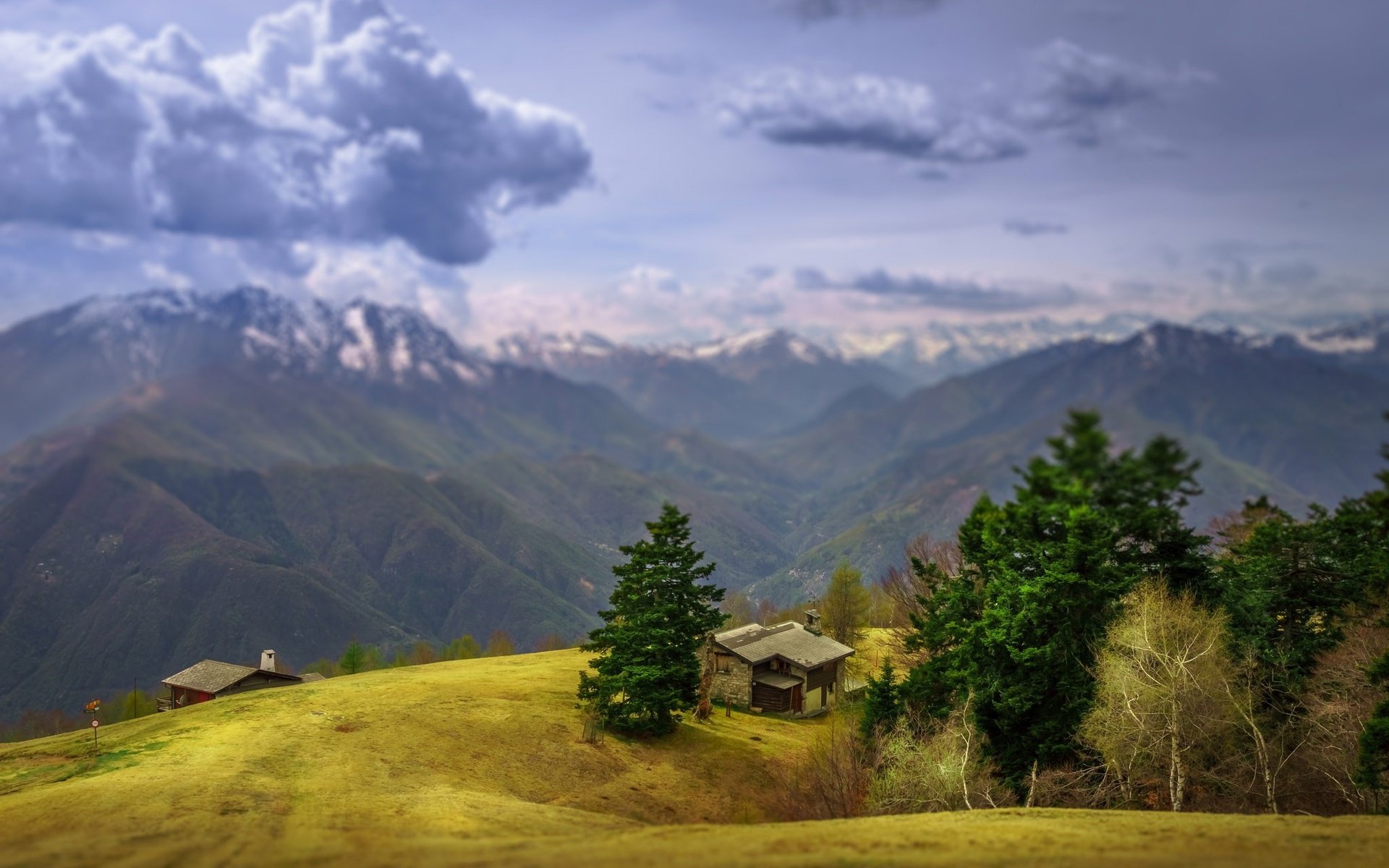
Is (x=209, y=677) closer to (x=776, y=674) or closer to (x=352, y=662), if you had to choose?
(x=352, y=662)

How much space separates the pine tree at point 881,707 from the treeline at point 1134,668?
0.21 metres

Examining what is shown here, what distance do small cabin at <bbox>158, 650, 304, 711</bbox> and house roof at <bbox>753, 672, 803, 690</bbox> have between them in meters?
43.4

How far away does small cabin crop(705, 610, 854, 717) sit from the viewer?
82.3m

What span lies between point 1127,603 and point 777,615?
9820 cm

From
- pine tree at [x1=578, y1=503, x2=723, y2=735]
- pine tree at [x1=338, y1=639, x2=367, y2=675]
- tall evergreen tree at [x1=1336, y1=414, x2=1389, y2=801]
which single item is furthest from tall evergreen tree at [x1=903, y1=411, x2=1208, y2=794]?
pine tree at [x1=338, y1=639, x2=367, y2=675]

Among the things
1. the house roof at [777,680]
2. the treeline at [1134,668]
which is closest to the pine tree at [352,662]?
the house roof at [777,680]

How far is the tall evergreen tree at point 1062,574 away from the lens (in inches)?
1882

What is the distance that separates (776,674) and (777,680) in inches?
54.5

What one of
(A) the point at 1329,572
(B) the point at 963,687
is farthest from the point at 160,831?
(A) the point at 1329,572

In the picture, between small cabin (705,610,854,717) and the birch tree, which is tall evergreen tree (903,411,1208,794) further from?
small cabin (705,610,854,717)

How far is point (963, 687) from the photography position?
55.7 metres

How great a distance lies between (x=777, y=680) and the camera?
82875 millimetres

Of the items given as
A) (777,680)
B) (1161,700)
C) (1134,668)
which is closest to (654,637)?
(777,680)

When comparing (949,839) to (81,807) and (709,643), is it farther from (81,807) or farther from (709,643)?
(709,643)
